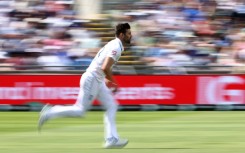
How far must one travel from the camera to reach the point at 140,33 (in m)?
21.2

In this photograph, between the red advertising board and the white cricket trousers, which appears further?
the red advertising board

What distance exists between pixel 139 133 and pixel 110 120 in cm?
286

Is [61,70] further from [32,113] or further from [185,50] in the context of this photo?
[185,50]

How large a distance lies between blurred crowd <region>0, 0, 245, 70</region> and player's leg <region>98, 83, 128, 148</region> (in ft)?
32.5

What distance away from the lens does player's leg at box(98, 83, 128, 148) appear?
1002 cm

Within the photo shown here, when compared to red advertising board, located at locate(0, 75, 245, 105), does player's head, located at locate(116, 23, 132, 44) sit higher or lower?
higher

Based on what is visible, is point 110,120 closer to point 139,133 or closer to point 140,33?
A: point 139,133

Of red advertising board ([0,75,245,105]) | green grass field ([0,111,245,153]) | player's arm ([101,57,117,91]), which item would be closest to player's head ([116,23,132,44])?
player's arm ([101,57,117,91])

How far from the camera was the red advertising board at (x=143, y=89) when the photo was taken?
19406mm

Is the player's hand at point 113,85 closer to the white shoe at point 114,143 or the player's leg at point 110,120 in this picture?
the player's leg at point 110,120

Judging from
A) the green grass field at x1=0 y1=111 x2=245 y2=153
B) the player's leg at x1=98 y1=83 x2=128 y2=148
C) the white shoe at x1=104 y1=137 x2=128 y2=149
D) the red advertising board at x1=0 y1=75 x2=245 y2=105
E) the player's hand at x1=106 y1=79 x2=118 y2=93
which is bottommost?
the red advertising board at x1=0 y1=75 x2=245 y2=105

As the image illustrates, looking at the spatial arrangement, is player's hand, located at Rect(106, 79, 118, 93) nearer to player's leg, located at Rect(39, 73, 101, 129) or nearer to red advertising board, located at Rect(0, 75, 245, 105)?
player's leg, located at Rect(39, 73, 101, 129)

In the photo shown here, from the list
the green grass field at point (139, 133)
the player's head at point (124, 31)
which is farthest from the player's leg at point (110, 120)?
the player's head at point (124, 31)

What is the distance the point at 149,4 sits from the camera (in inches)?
874
